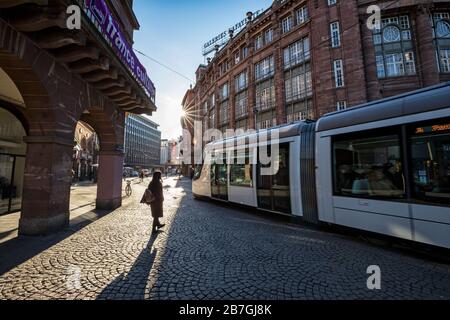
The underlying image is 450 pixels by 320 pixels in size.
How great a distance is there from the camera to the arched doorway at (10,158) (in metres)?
8.29

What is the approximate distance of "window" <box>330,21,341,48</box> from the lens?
58.8 feet

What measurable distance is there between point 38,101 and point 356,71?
20.0 metres

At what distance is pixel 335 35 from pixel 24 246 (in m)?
23.3

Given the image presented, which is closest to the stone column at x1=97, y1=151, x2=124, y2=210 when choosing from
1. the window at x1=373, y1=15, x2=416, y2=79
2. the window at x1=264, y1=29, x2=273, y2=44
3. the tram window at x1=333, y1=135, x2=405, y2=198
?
the tram window at x1=333, y1=135, x2=405, y2=198

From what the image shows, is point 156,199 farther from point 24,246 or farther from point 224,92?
point 224,92

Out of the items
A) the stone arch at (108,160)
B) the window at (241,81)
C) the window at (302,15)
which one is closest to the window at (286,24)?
the window at (302,15)

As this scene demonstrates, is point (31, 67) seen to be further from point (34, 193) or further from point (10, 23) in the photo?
point (34, 193)

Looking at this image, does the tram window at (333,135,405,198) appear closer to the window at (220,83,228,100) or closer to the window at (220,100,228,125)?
the window at (220,100,228,125)

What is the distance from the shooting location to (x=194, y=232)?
19.5ft

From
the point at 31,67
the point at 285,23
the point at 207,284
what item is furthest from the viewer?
the point at 285,23

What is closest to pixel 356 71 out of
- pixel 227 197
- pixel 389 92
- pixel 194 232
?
pixel 389 92

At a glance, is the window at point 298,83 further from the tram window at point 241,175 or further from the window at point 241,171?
the tram window at point 241,175

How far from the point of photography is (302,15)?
2064cm

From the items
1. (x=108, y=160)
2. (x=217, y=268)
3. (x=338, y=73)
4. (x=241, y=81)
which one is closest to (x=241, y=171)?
(x=217, y=268)
